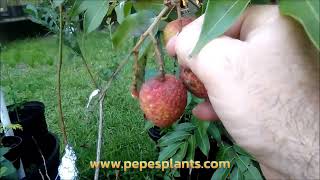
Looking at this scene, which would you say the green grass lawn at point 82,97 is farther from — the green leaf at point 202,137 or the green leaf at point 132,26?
the green leaf at point 132,26

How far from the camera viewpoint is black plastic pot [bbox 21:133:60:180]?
66.7 inches

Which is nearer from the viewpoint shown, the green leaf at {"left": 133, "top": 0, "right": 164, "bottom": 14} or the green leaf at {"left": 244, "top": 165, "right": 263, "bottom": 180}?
the green leaf at {"left": 133, "top": 0, "right": 164, "bottom": 14}

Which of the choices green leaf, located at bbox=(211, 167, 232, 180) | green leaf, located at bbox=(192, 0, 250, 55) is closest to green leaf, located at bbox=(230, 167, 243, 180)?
green leaf, located at bbox=(211, 167, 232, 180)

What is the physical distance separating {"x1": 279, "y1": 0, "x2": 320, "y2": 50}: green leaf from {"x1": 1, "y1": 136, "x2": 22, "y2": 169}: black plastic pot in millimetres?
1272

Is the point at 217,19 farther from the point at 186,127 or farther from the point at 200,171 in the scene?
the point at 200,171

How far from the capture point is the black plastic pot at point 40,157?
1693mm

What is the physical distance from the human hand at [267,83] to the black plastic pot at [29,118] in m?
1.43

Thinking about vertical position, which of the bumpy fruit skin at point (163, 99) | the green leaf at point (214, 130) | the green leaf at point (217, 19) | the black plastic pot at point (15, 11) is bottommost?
the black plastic pot at point (15, 11)

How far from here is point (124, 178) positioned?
1.92m

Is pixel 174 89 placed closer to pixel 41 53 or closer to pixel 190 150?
pixel 190 150

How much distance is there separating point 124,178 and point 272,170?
4.24 feet

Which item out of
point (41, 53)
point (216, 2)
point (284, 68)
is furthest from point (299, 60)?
point (41, 53)

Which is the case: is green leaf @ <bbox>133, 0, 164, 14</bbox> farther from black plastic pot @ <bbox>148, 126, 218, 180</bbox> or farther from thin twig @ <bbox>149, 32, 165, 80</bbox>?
black plastic pot @ <bbox>148, 126, 218, 180</bbox>

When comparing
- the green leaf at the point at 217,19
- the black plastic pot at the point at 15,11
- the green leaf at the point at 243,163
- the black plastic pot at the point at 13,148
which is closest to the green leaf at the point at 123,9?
the green leaf at the point at 217,19
